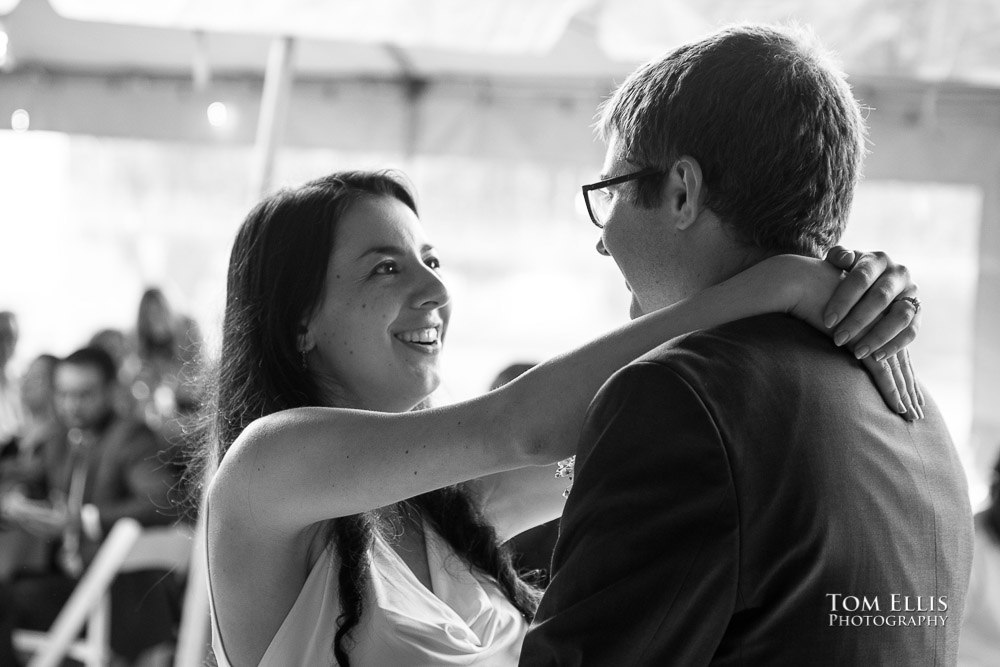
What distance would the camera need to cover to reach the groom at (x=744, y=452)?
1.07m

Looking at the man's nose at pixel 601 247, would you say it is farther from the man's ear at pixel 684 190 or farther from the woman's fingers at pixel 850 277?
the woman's fingers at pixel 850 277

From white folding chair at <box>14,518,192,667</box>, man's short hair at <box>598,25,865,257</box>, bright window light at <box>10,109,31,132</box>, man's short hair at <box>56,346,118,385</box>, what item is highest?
bright window light at <box>10,109,31,132</box>

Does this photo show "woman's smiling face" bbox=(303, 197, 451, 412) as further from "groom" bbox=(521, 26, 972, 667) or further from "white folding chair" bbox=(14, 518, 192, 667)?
"white folding chair" bbox=(14, 518, 192, 667)

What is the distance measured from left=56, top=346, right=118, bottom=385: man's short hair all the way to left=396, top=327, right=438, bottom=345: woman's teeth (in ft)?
12.6

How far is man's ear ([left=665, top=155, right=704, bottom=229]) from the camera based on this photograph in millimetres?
1282

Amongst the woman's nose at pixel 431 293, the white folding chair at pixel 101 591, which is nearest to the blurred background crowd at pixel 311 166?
the white folding chair at pixel 101 591

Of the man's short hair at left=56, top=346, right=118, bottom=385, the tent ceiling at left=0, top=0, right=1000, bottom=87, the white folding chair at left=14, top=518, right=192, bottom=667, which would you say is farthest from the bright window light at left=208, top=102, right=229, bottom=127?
the white folding chair at left=14, top=518, right=192, bottom=667

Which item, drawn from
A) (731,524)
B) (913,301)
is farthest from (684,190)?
(731,524)

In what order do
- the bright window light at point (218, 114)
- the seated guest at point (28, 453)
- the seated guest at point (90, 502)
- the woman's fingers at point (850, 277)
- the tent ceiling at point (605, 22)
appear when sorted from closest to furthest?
the woman's fingers at point (850, 277), the tent ceiling at point (605, 22), the seated guest at point (90, 502), the seated guest at point (28, 453), the bright window light at point (218, 114)

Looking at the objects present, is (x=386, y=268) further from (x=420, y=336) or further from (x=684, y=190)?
(x=684, y=190)

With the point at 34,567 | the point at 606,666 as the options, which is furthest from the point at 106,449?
the point at 606,666

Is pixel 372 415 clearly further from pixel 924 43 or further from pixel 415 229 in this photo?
pixel 924 43

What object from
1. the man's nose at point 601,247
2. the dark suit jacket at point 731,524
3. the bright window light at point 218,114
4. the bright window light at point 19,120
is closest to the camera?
the dark suit jacket at point 731,524

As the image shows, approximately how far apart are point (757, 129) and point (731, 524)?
483 millimetres
